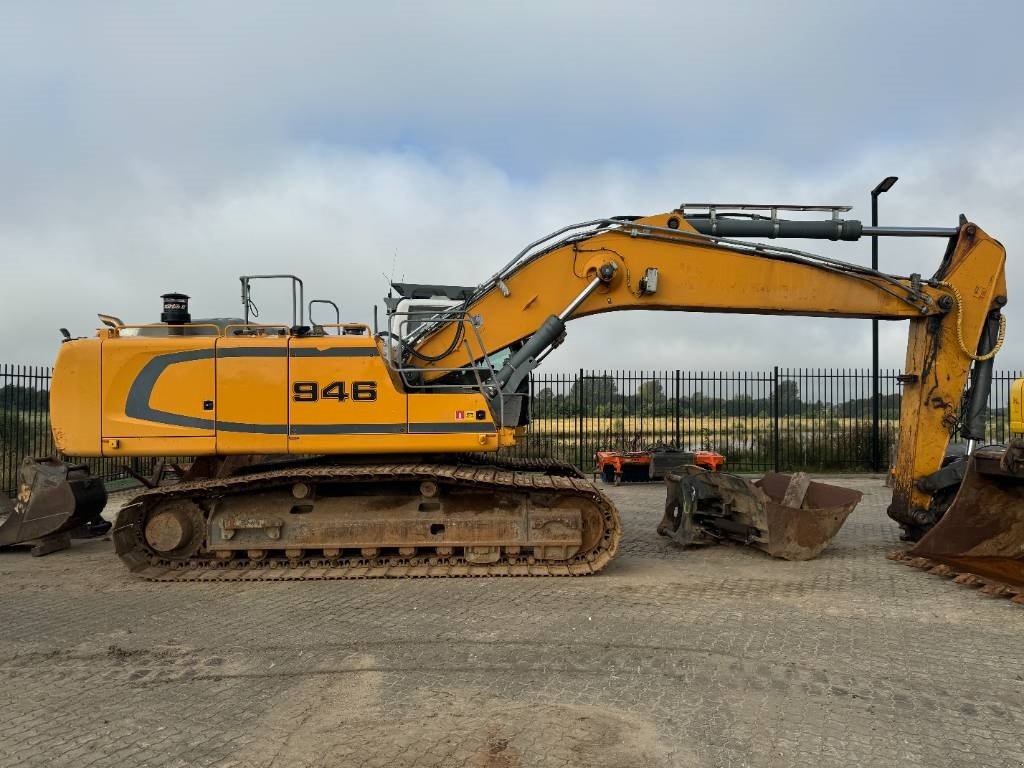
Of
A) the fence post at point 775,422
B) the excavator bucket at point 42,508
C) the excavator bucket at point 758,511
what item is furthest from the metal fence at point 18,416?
the fence post at point 775,422

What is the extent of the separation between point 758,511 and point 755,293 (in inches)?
97.6

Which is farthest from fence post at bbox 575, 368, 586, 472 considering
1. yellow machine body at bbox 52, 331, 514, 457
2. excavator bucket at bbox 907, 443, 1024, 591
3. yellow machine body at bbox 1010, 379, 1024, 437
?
yellow machine body at bbox 52, 331, 514, 457

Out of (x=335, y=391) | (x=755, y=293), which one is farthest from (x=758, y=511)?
(x=335, y=391)

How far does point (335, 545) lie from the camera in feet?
23.4

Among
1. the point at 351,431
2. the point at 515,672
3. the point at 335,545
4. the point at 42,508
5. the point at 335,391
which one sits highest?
the point at 335,391

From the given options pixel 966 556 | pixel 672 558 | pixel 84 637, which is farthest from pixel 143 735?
pixel 966 556

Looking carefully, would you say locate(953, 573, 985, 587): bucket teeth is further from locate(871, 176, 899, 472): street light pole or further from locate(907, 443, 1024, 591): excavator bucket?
locate(871, 176, 899, 472): street light pole

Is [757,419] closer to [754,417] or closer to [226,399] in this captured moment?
[754,417]

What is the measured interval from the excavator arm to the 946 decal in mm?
817

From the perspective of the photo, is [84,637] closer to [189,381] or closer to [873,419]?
[189,381]

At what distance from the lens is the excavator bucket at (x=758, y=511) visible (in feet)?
25.5

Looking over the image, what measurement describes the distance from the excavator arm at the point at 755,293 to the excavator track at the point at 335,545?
1.04 meters

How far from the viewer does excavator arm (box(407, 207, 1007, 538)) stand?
7.83 metres

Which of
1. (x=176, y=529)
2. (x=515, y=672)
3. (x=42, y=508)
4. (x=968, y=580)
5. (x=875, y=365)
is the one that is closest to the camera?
(x=515, y=672)
